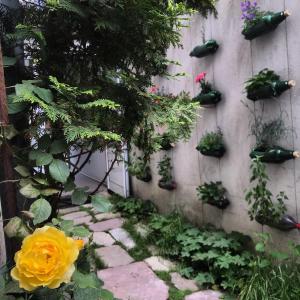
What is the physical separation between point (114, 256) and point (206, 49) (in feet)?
7.25

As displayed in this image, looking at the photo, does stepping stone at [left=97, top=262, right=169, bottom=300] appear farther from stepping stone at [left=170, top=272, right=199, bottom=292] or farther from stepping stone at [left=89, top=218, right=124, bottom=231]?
stepping stone at [left=89, top=218, right=124, bottom=231]

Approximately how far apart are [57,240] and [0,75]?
527 mm

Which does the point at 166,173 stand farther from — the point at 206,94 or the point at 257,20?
the point at 257,20

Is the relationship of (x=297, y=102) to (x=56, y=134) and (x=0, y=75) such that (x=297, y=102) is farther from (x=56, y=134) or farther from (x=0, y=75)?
(x=0, y=75)

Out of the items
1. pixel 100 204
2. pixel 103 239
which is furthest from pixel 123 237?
pixel 100 204

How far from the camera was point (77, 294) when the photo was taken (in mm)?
968

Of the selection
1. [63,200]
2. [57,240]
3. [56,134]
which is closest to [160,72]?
[56,134]

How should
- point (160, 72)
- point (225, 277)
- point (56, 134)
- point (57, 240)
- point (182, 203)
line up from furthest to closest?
1. point (182, 203)
2. point (225, 277)
3. point (160, 72)
4. point (56, 134)
5. point (57, 240)

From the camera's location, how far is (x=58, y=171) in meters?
1.00

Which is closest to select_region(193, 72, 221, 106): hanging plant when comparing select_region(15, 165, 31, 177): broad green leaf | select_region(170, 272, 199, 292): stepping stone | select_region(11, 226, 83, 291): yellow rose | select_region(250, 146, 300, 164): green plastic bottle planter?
select_region(250, 146, 300, 164): green plastic bottle planter

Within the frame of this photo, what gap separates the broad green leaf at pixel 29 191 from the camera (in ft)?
3.16

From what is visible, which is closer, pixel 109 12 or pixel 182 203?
pixel 109 12

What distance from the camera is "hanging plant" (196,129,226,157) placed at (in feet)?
10.1

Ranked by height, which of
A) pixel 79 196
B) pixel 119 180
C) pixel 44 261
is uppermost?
pixel 79 196
